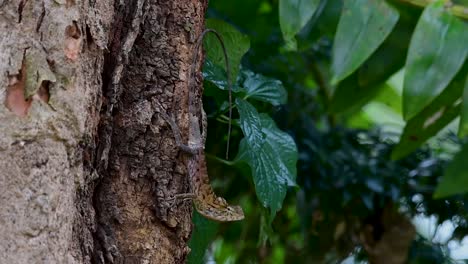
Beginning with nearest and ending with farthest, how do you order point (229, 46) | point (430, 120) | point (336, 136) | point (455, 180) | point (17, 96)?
1. point (17, 96)
2. point (229, 46)
3. point (455, 180)
4. point (430, 120)
5. point (336, 136)

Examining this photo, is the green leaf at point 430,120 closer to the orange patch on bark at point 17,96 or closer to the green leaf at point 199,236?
the green leaf at point 199,236

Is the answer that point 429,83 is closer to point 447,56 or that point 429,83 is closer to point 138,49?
point 447,56

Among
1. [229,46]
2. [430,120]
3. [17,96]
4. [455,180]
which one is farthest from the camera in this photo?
[430,120]

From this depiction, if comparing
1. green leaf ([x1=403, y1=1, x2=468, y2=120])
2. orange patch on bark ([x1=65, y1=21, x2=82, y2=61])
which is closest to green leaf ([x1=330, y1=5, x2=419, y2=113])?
green leaf ([x1=403, y1=1, x2=468, y2=120])

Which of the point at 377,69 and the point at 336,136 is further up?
the point at 377,69

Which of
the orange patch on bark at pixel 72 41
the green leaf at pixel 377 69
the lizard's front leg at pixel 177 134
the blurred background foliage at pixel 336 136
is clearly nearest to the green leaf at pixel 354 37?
the blurred background foliage at pixel 336 136

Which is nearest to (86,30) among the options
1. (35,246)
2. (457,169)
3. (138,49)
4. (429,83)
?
(138,49)

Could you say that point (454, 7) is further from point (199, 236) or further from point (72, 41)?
point (72, 41)

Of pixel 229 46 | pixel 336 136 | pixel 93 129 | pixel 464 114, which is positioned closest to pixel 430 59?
pixel 464 114
